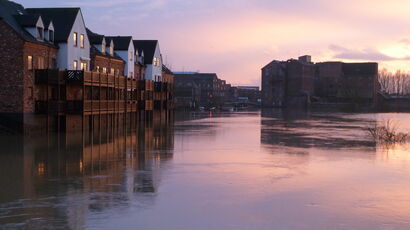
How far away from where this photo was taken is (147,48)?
213 ft

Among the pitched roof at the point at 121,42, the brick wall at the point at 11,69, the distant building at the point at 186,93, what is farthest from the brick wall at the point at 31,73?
the distant building at the point at 186,93

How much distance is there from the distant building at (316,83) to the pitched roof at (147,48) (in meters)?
73.0

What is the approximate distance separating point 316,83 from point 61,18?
110259 millimetres

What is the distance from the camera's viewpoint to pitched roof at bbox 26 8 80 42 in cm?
3969

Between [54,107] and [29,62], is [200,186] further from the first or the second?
[29,62]

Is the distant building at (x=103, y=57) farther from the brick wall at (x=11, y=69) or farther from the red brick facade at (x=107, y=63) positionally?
the brick wall at (x=11, y=69)

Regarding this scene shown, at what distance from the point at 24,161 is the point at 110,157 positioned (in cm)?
441

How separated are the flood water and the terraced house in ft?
15.1

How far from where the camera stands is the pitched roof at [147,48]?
64.1 metres

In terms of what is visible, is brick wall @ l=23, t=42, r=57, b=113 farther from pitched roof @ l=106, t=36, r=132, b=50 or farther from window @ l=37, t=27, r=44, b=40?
pitched roof @ l=106, t=36, r=132, b=50

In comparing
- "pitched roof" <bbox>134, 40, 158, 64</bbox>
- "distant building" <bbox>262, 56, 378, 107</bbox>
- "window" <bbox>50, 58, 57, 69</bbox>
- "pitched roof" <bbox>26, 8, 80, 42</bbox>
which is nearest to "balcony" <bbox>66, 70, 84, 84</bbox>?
"window" <bbox>50, 58, 57, 69</bbox>

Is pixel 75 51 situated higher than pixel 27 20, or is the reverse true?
pixel 27 20

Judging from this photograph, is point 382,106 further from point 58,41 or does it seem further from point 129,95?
point 58,41

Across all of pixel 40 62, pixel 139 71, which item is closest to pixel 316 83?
pixel 139 71
